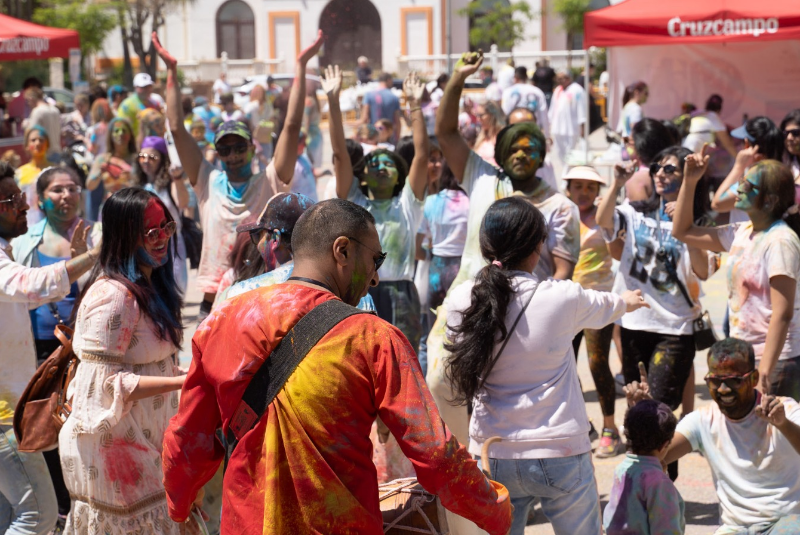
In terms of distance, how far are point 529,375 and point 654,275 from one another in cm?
213

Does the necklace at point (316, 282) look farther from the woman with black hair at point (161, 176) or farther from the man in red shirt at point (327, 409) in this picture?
the woman with black hair at point (161, 176)

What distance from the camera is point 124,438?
12.3 ft

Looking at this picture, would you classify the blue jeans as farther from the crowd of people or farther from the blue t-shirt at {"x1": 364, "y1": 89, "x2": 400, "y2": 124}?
the blue t-shirt at {"x1": 364, "y1": 89, "x2": 400, "y2": 124}

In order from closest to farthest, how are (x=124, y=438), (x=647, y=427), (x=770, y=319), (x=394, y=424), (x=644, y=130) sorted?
1. (x=394, y=424)
2. (x=124, y=438)
3. (x=647, y=427)
4. (x=770, y=319)
5. (x=644, y=130)

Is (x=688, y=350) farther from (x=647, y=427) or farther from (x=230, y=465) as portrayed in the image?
(x=230, y=465)

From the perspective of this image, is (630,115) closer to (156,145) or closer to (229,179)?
(156,145)

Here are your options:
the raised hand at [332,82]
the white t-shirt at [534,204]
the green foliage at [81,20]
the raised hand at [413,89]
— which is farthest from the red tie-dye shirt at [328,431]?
the green foliage at [81,20]

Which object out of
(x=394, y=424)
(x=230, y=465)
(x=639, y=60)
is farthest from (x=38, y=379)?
(x=639, y=60)

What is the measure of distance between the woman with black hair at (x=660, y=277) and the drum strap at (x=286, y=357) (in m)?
3.20

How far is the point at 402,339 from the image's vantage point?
2.57 meters

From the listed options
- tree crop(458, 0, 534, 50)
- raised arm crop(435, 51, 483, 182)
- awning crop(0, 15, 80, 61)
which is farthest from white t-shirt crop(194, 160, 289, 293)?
tree crop(458, 0, 534, 50)

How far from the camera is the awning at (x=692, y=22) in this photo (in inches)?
463

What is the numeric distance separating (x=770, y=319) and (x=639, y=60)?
10480 millimetres

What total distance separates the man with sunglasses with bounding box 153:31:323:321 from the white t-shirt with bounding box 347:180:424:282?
507 millimetres
